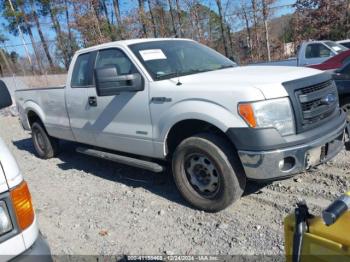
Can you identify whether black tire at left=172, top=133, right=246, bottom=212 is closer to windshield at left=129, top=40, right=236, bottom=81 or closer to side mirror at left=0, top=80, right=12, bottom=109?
windshield at left=129, top=40, right=236, bottom=81

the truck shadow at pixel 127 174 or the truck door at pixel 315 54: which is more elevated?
the truck door at pixel 315 54

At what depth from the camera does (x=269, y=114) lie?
3.29 metres

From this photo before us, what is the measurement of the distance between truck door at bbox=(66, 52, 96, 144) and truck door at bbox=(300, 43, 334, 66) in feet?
29.6

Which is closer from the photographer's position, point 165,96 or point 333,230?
point 333,230

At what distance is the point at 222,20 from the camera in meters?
21.7

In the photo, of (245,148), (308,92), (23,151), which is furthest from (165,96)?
(23,151)

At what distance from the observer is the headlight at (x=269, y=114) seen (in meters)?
3.27

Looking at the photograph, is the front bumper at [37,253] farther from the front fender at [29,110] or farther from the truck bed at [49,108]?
the front fender at [29,110]

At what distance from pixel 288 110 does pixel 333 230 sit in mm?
1973

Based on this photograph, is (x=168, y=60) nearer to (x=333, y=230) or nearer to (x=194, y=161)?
(x=194, y=161)

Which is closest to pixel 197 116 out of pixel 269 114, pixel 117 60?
pixel 269 114

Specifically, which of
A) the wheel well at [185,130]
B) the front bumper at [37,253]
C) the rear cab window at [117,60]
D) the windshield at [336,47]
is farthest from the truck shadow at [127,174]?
the windshield at [336,47]

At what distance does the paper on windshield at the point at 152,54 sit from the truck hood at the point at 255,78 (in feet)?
1.82

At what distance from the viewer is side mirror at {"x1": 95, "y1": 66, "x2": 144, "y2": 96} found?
411cm
